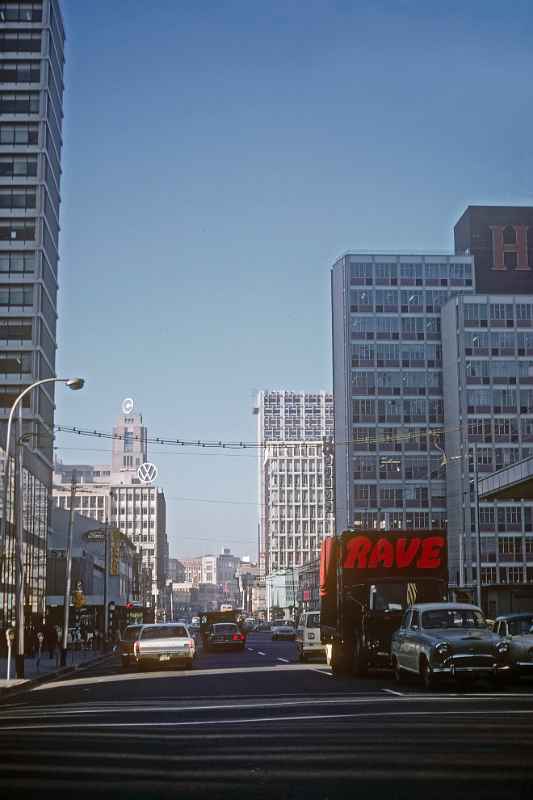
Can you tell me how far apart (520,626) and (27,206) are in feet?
240

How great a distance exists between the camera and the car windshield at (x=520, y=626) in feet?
89.6

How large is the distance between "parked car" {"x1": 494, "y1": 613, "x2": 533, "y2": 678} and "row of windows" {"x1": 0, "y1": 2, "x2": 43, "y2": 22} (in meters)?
81.7

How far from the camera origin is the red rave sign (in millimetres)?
29203

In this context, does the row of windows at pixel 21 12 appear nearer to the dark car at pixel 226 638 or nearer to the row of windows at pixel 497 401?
the row of windows at pixel 497 401

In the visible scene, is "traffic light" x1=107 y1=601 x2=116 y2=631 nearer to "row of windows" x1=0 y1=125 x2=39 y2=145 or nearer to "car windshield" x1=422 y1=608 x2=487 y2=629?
"row of windows" x1=0 y1=125 x2=39 y2=145

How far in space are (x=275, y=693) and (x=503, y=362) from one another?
10147cm

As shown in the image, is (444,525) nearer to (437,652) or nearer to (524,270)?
(524,270)

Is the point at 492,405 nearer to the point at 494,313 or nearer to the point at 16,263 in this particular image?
the point at 494,313

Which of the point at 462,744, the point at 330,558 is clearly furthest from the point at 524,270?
the point at 462,744

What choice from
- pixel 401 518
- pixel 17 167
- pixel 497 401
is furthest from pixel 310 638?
pixel 401 518

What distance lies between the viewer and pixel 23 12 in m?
96.3

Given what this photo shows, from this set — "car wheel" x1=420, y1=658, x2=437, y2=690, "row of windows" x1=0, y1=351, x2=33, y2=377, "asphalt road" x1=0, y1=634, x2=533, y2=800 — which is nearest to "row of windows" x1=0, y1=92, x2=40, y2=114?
"row of windows" x1=0, y1=351, x2=33, y2=377

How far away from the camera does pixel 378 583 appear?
2900cm

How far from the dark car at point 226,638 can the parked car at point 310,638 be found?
56.5ft
